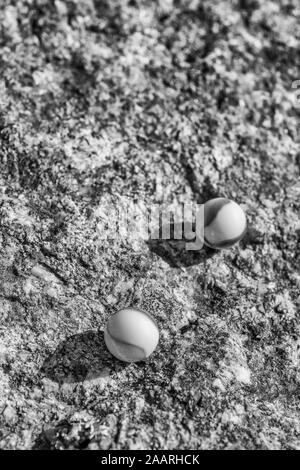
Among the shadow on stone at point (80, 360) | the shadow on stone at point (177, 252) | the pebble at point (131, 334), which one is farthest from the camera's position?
the shadow on stone at point (177, 252)

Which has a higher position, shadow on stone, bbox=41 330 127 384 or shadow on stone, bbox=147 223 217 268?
shadow on stone, bbox=147 223 217 268

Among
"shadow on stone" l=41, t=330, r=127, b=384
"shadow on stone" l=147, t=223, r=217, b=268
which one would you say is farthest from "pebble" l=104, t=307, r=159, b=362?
"shadow on stone" l=147, t=223, r=217, b=268

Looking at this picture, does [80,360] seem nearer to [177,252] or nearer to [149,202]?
[177,252]

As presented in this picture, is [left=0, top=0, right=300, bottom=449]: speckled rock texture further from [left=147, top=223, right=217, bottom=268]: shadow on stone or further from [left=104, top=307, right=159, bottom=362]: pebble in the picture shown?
[left=104, top=307, right=159, bottom=362]: pebble

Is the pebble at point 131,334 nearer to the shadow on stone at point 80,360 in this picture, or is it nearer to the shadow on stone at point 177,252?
the shadow on stone at point 80,360

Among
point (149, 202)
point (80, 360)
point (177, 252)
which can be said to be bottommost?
point (80, 360)

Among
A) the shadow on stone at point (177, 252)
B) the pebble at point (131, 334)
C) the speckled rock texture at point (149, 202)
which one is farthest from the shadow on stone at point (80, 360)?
the shadow on stone at point (177, 252)

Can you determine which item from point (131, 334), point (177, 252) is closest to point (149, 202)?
point (177, 252)

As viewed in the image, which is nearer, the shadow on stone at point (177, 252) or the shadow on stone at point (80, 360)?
the shadow on stone at point (80, 360)

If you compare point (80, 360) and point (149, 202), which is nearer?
point (80, 360)
